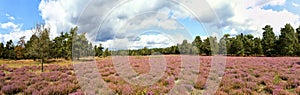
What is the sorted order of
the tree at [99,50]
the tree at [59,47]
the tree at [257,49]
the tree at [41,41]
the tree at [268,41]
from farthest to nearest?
the tree at [99,50]
the tree at [257,49]
the tree at [268,41]
the tree at [59,47]
the tree at [41,41]

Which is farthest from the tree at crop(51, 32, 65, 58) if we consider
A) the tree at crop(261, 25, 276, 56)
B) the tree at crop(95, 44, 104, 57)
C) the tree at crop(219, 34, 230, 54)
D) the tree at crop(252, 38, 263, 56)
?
the tree at crop(261, 25, 276, 56)

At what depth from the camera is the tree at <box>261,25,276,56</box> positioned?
60088mm

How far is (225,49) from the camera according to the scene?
2630 inches

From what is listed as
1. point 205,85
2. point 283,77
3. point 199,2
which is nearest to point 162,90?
point 205,85

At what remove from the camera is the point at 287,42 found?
56031 millimetres

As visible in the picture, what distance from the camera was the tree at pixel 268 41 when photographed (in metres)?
60.1

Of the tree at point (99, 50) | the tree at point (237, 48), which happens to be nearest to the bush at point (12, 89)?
the tree at point (237, 48)

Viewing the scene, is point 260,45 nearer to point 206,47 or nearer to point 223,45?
point 223,45

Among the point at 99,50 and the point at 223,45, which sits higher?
the point at 223,45

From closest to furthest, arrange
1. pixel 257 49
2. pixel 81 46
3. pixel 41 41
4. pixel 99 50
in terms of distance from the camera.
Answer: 1. pixel 41 41
2. pixel 81 46
3. pixel 257 49
4. pixel 99 50

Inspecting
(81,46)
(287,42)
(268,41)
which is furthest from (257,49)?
(81,46)

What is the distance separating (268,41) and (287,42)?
6284mm

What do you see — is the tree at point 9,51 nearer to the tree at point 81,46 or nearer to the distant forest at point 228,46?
the distant forest at point 228,46

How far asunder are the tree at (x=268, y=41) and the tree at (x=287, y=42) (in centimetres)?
257
